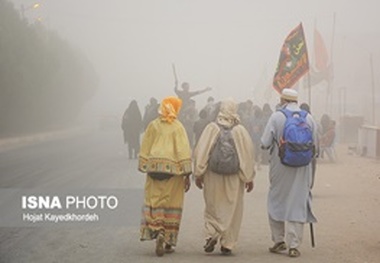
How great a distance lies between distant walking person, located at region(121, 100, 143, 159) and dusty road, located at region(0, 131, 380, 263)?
11.8 feet

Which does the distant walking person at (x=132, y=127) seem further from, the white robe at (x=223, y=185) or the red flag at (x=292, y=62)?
the white robe at (x=223, y=185)

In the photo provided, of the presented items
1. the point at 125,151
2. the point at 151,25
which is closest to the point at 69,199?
the point at 125,151

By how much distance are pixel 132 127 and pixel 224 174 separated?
38.3ft

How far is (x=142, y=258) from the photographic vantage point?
612 centimetres

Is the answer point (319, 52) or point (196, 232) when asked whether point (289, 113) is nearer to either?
point (196, 232)

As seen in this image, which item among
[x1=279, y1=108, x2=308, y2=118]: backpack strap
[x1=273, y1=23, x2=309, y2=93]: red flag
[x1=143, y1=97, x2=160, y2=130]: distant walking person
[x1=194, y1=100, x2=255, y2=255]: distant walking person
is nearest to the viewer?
[x1=194, y1=100, x2=255, y2=255]: distant walking person

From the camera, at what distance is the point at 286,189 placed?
21.2ft

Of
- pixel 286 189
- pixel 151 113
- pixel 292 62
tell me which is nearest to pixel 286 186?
pixel 286 189

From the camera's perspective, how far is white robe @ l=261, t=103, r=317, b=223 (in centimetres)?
643

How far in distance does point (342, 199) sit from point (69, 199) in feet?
13.3

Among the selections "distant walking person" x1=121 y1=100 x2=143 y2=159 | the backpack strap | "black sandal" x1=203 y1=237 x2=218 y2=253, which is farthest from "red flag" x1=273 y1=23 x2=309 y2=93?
"black sandal" x1=203 y1=237 x2=218 y2=253

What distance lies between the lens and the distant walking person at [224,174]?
20.8 feet

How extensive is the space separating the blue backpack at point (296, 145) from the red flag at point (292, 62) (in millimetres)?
5953

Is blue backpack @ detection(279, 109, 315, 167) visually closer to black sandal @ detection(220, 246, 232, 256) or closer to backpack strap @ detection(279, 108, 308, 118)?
backpack strap @ detection(279, 108, 308, 118)
